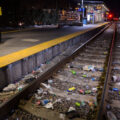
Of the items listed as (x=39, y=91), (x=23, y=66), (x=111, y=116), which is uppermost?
(x=23, y=66)

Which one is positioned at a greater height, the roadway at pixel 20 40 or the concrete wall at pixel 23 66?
the roadway at pixel 20 40

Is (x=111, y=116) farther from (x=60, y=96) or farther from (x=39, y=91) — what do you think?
(x=39, y=91)

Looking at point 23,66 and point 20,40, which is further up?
point 20,40

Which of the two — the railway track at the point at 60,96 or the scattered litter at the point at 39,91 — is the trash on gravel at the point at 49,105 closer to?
the railway track at the point at 60,96

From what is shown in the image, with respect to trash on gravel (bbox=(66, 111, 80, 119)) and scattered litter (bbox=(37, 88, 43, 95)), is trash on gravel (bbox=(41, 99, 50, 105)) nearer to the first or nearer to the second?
scattered litter (bbox=(37, 88, 43, 95))

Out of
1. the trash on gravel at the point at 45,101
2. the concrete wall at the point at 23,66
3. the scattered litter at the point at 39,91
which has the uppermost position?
the concrete wall at the point at 23,66

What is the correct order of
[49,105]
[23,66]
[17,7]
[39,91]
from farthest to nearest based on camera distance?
[17,7] < [23,66] < [39,91] < [49,105]

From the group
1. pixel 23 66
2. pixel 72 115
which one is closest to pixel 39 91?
pixel 72 115

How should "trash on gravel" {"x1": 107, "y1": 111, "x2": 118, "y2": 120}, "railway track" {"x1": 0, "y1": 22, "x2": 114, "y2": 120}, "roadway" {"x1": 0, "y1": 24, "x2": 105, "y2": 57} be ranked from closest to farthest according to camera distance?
"trash on gravel" {"x1": 107, "y1": 111, "x2": 118, "y2": 120} → "railway track" {"x1": 0, "y1": 22, "x2": 114, "y2": 120} → "roadway" {"x1": 0, "y1": 24, "x2": 105, "y2": 57}

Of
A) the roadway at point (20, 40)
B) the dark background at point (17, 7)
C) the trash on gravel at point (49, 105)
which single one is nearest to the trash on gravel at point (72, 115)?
the trash on gravel at point (49, 105)

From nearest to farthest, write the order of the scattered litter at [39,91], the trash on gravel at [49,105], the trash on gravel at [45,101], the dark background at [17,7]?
the trash on gravel at [49,105]
the trash on gravel at [45,101]
the scattered litter at [39,91]
the dark background at [17,7]

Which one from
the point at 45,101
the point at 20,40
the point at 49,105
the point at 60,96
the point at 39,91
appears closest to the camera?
the point at 49,105

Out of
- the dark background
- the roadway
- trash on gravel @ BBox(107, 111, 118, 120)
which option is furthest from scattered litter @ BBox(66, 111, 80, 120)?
the dark background

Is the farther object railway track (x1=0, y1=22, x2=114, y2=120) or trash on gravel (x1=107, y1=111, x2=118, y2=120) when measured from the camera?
railway track (x1=0, y1=22, x2=114, y2=120)
